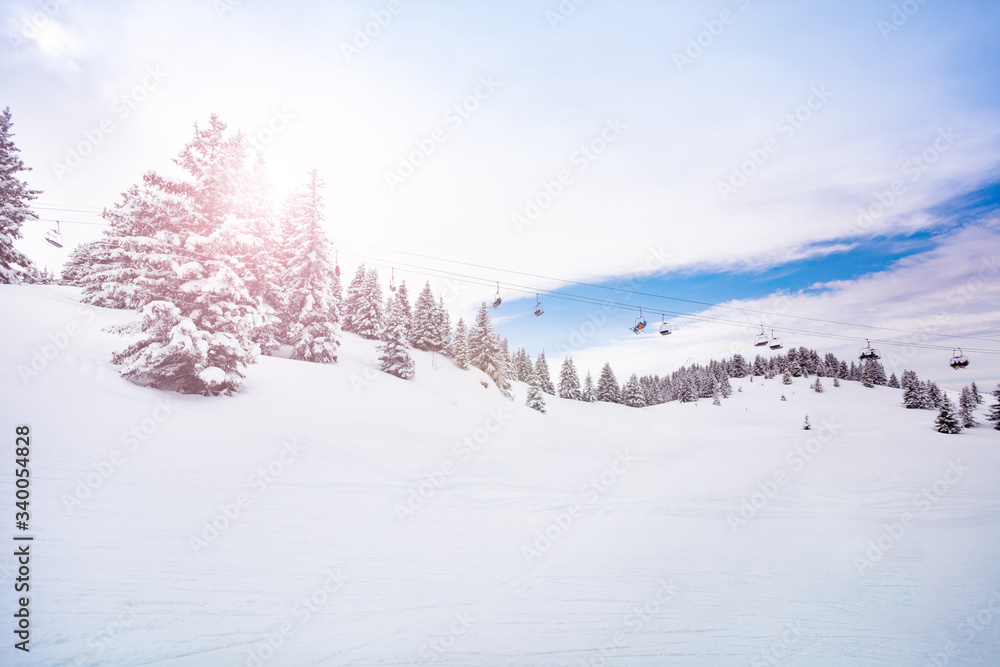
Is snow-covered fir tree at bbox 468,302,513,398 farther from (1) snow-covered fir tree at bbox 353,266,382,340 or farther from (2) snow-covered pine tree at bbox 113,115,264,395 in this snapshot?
(2) snow-covered pine tree at bbox 113,115,264,395

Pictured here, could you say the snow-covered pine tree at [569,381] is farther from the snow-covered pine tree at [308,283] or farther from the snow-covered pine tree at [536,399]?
the snow-covered pine tree at [308,283]

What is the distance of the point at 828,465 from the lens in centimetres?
2041

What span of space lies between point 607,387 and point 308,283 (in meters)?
52.8

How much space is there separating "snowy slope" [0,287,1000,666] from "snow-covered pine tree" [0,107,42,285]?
5.59 meters

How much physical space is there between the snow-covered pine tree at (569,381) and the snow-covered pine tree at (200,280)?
5529 cm

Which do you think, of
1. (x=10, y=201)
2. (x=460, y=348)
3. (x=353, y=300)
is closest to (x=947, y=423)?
(x=460, y=348)

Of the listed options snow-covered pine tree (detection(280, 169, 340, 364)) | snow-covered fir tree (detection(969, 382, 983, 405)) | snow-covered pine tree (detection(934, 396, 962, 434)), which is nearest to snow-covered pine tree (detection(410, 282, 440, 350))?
snow-covered pine tree (detection(280, 169, 340, 364))

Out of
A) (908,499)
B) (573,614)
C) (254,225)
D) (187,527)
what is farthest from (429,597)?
(908,499)

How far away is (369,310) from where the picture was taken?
43.1 meters

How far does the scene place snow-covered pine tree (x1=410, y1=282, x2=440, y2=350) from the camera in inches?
1768

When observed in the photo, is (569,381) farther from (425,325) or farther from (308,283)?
(308,283)

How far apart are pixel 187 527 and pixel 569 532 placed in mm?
8155

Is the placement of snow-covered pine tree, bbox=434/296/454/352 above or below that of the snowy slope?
above

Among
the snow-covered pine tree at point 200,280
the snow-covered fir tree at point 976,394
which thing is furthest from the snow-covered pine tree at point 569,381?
the snow-covered fir tree at point 976,394
